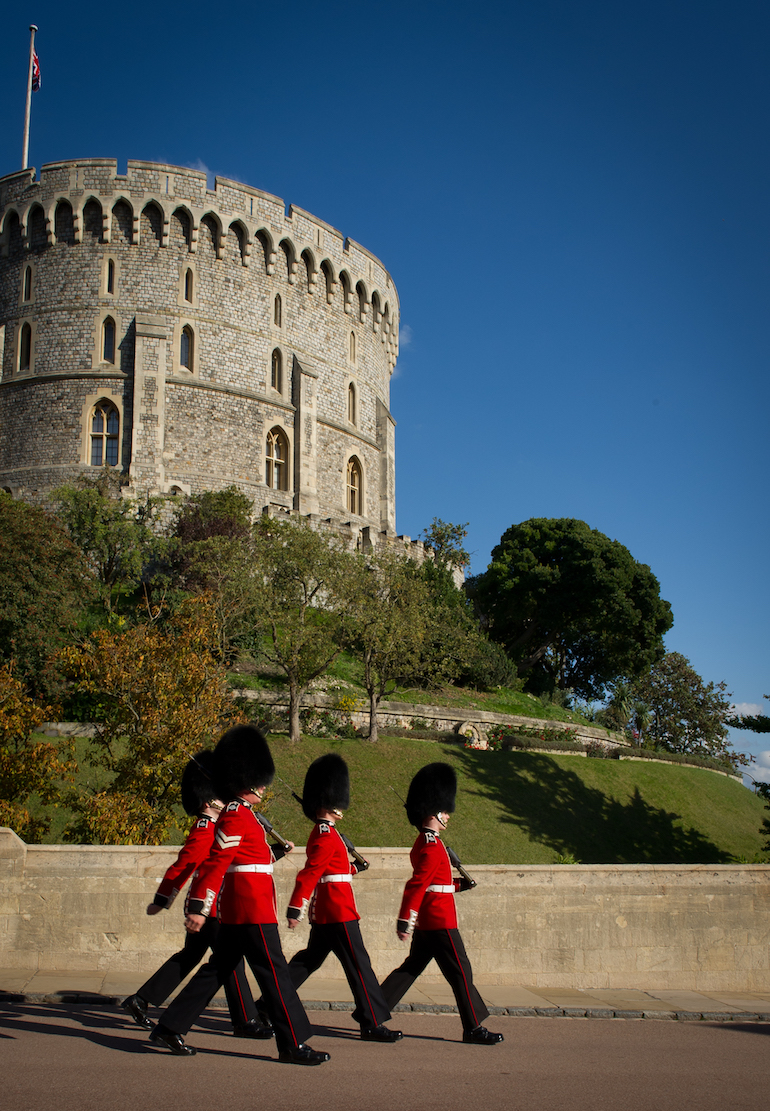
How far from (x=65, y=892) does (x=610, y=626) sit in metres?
37.0

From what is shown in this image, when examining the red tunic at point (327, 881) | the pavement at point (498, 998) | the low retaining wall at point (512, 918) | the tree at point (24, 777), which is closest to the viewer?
the red tunic at point (327, 881)

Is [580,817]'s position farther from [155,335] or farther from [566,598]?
[155,335]

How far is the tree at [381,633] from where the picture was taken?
26.5 meters

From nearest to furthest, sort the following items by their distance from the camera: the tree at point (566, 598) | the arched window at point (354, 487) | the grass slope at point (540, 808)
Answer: the grass slope at point (540, 808) < the tree at point (566, 598) < the arched window at point (354, 487)

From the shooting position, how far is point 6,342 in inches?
1678

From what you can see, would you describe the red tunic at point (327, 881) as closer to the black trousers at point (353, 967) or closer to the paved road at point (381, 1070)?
the black trousers at point (353, 967)

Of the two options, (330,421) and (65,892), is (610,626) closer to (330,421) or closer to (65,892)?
(330,421)

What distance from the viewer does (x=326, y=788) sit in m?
7.79

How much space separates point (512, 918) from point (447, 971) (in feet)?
9.01

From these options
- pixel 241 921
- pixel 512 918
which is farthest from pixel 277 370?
pixel 241 921

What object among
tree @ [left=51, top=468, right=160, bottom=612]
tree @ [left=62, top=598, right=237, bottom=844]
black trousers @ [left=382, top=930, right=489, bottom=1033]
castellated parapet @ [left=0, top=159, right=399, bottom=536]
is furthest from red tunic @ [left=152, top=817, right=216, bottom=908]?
castellated parapet @ [left=0, top=159, right=399, bottom=536]

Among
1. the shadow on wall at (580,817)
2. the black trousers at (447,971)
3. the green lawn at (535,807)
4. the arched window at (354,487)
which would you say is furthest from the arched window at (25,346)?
the black trousers at (447,971)

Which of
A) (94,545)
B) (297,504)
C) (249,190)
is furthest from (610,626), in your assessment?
(249,190)

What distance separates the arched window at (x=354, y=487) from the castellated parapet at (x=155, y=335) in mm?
3250
